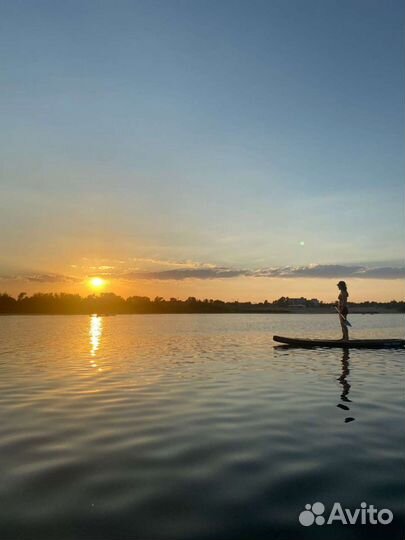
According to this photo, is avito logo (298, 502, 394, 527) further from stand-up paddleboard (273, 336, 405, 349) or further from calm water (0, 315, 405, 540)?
stand-up paddleboard (273, 336, 405, 349)

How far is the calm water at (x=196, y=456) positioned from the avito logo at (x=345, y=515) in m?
0.11

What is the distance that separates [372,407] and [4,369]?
16.4m

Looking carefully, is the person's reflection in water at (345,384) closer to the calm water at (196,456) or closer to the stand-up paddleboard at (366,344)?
the calm water at (196,456)

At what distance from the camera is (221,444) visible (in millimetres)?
9016

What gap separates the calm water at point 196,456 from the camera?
571 centimetres

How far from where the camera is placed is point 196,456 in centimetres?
825

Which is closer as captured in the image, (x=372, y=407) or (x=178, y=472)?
(x=178, y=472)

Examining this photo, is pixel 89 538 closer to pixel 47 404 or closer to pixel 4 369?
pixel 47 404

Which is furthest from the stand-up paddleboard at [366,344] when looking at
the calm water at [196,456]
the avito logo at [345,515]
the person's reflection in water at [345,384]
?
the avito logo at [345,515]

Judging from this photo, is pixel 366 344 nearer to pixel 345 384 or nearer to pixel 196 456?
pixel 345 384

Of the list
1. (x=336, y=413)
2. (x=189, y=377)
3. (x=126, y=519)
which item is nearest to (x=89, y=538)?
(x=126, y=519)

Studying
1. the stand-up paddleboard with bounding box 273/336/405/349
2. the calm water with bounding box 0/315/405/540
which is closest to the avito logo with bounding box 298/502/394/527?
the calm water with bounding box 0/315/405/540

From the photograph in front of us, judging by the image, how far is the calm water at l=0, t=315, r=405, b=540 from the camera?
571 centimetres

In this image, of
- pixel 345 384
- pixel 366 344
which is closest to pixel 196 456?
pixel 345 384
